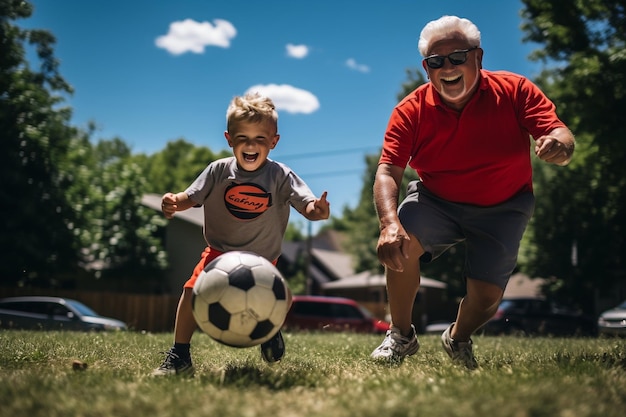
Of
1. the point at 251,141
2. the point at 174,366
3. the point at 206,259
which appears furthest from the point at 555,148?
the point at 174,366

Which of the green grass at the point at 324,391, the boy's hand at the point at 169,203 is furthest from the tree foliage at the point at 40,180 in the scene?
the green grass at the point at 324,391

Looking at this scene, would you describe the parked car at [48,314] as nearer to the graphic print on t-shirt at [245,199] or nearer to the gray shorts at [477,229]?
the graphic print on t-shirt at [245,199]

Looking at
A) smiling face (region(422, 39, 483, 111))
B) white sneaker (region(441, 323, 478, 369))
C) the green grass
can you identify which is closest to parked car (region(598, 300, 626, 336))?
white sneaker (region(441, 323, 478, 369))

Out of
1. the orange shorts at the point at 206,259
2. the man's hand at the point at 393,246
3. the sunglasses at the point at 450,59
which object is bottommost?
the orange shorts at the point at 206,259

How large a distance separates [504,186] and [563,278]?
25417 millimetres

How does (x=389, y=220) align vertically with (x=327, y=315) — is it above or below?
above

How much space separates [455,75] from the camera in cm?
423

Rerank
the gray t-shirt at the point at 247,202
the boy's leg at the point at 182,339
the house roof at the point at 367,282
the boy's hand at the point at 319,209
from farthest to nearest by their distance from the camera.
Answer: the house roof at the point at 367,282 → the gray t-shirt at the point at 247,202 → the boy's hand at the point at 319,209 → the boy's leg at the point at 182,339

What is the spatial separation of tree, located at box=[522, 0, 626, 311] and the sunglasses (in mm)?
14415

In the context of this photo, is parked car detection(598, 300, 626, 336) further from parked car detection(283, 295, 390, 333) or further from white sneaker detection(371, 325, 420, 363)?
white sneaker detection(371, 325, 420, 363)

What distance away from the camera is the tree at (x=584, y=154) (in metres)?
17.2

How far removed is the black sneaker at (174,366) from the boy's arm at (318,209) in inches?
49.8

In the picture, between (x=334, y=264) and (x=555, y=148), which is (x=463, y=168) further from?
(x=334, y=264)

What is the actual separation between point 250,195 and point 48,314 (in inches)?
600
